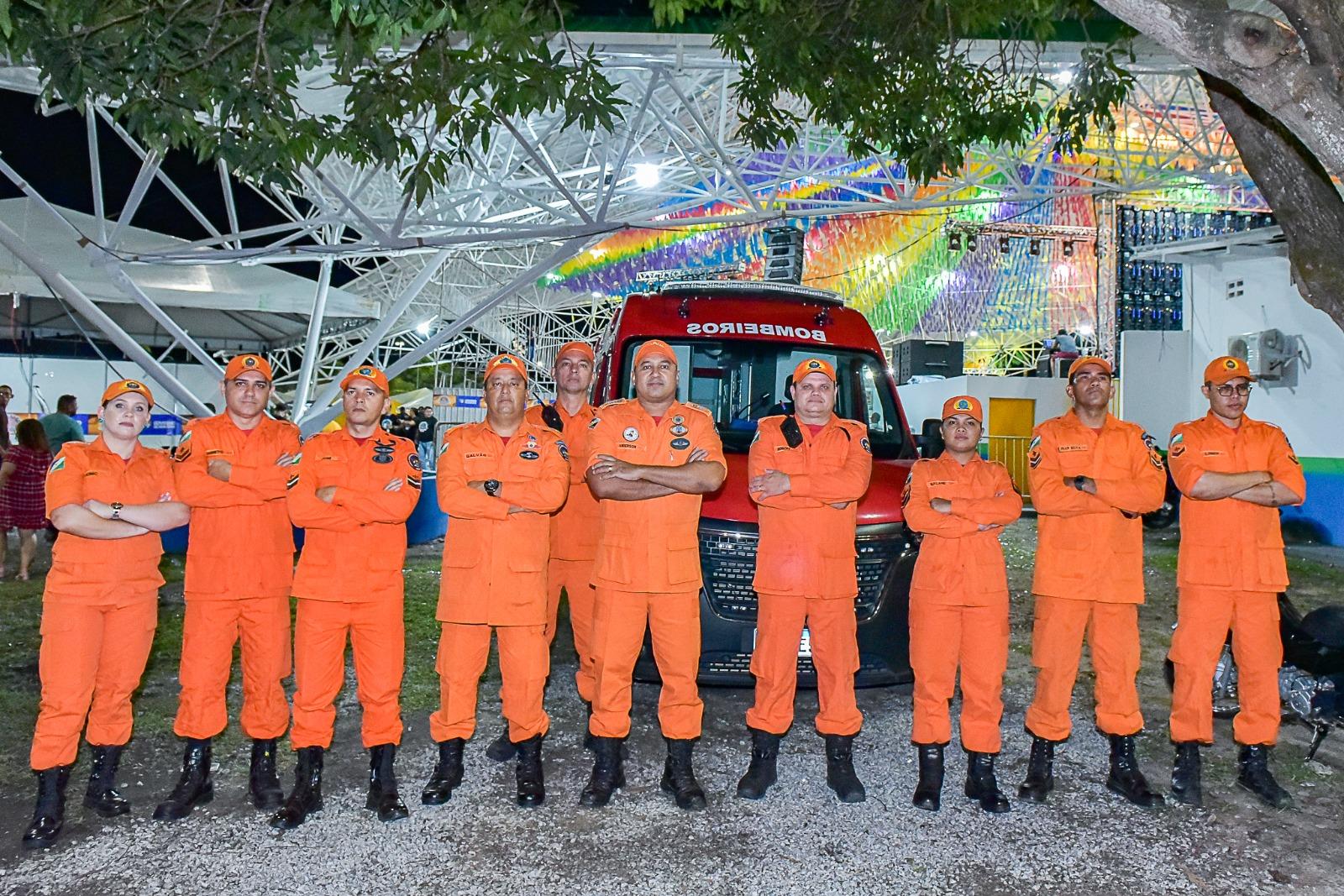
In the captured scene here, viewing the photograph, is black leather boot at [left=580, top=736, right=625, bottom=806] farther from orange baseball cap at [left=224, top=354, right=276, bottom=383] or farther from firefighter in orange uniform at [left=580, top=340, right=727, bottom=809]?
orange baseball cap at [left=224, top=354, right=276, bottom=383]

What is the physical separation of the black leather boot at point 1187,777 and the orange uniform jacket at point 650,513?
7.72 ft

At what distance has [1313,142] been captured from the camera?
313cm

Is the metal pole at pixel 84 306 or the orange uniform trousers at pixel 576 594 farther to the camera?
the metal pole at pixel 84 306

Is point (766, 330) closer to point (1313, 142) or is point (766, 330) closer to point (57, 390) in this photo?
point (1313, 142)

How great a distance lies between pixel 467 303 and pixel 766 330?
3059cm

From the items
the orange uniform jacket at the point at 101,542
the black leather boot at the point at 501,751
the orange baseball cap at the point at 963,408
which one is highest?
the orange baseball cap at the point at 963,408

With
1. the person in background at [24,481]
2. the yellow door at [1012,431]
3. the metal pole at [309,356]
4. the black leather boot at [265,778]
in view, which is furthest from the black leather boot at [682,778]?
the yellow door at [1012,431]

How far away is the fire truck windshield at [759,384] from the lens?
20.9 feet

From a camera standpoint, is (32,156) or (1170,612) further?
(32,156)

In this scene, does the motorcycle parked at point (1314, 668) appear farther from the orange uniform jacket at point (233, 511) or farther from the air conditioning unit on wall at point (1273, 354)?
the air conditioning unit on wall at point (1273, 354)

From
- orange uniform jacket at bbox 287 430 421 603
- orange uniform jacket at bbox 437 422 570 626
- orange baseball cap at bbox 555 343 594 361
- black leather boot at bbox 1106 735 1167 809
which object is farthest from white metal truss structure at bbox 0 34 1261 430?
black leather boot at bbox 1106 735 1167 809

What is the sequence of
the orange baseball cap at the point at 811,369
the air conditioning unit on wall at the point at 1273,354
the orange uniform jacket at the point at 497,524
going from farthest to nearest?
the air conditioning unit on wall at the point at 1273,354
the orange baseball cap at the point at 811,369
the orange uniform jacket at the point at 497,524

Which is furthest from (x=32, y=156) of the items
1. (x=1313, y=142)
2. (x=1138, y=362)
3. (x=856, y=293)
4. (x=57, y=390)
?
(x=1313, y=142)

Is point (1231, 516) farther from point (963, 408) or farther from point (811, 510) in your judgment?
point (811, 510)
